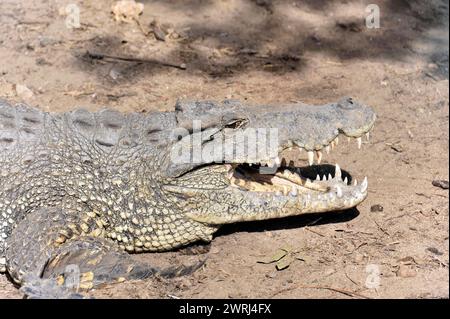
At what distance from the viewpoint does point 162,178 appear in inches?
191

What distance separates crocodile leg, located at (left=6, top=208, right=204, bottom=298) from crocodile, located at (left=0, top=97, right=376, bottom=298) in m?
0.01

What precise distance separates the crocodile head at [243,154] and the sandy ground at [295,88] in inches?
14.6

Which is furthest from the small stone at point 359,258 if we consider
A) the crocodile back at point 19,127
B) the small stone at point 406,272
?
the crocodile back at point 19,127

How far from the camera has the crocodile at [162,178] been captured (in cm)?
480

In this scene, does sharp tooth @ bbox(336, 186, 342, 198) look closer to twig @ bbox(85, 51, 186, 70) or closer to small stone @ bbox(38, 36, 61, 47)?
twig @ bbox(85, 51, 186, 70)

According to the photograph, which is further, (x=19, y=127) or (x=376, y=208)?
(x=376, y=208)

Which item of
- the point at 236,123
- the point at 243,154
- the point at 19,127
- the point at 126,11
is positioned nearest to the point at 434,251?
the point at 243,154

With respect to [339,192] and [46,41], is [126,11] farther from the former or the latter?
[339,192]

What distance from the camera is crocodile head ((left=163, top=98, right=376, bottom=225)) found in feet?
15.8

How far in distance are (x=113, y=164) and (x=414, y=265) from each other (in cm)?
233

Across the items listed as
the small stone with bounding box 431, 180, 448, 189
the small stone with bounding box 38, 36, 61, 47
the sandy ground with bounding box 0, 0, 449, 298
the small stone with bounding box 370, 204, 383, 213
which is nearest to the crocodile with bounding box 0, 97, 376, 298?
the sandy ground with bounding box 0, 0, 449, 298

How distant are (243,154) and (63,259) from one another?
146cm

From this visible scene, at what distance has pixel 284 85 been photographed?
7363 millimetres
